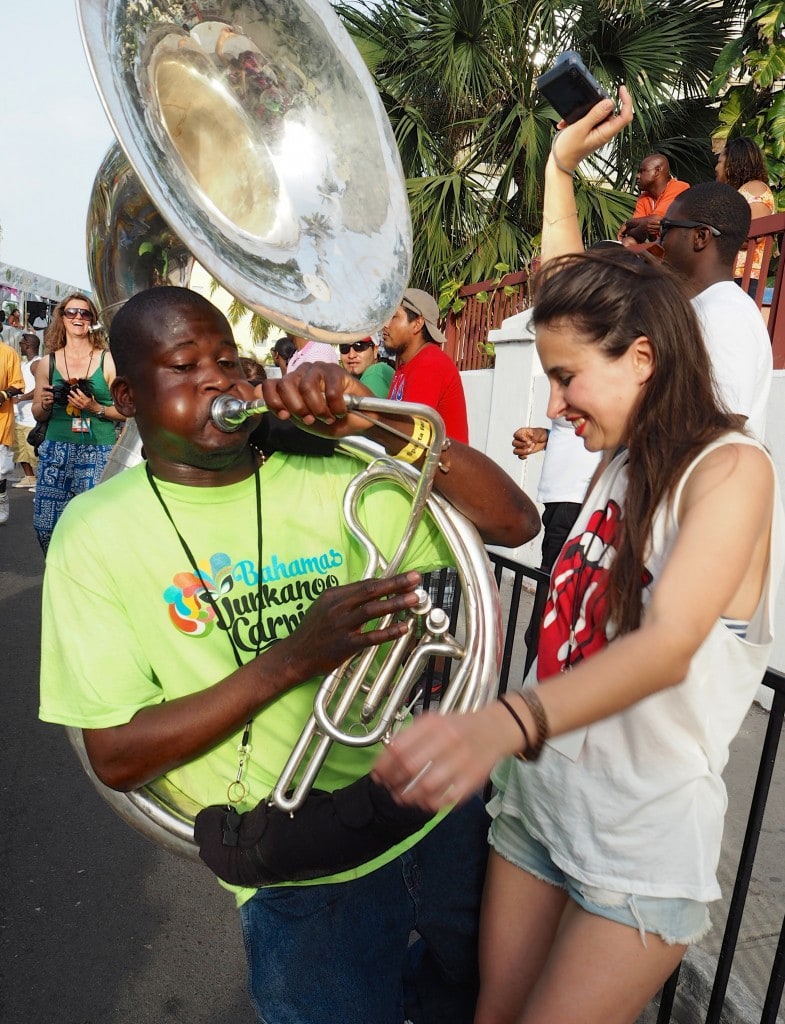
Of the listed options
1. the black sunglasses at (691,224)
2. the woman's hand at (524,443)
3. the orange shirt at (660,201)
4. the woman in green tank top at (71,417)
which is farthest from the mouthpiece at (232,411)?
the orange shirt at (660,201)

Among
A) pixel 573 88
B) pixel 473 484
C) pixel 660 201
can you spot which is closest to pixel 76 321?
pixel 573 88

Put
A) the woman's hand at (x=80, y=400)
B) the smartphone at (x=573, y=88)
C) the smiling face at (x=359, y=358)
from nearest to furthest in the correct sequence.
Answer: the smartphone at (x=573, y=88) < the woman's hand at (x=80, y=400) < the smiling face at (x=359, y=358)

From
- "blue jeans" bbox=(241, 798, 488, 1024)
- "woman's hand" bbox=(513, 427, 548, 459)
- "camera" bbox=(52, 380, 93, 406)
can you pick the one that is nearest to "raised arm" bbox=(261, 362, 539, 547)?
"blue jeans" bbox=(241, 798, 488, 1024)

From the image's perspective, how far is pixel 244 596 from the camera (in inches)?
66.5

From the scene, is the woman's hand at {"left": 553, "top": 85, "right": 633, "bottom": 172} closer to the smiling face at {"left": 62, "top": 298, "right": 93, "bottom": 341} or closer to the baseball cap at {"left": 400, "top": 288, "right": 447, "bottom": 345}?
the baseball cap at {"left": 400, "top": 288, "right": 447, "bottom": 345}

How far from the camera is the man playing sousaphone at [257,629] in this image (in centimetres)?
151

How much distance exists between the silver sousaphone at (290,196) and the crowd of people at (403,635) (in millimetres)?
83

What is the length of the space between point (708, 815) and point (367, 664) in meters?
0.65

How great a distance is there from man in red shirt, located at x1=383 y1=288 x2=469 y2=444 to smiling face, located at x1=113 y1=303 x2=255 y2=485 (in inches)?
95.2

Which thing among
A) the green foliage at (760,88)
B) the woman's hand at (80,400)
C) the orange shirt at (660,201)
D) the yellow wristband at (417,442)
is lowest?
the woman's hand at (80,400)

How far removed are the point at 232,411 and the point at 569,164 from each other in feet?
3.98

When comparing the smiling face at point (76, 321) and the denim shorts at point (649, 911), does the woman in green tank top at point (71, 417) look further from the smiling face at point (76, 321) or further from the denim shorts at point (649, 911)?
the denim shorts at point (649, 911)

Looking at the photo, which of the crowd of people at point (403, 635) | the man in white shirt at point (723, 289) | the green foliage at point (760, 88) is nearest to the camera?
the crowd of people at point (403, 635)

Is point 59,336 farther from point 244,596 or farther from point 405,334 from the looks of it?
point 244,596
